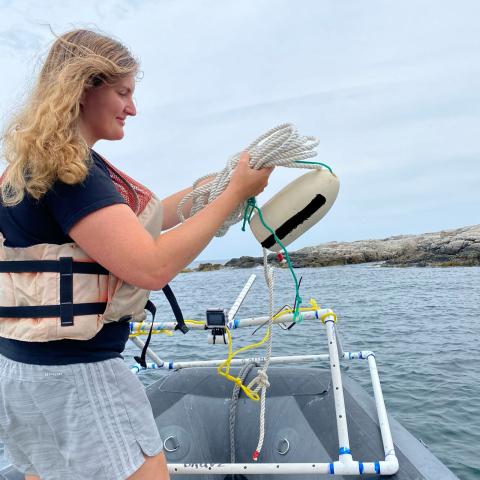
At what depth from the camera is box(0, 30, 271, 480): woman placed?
1289 mm

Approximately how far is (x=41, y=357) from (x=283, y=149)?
105 cm

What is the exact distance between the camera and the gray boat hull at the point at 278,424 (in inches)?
109

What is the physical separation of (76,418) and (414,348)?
8311 mm

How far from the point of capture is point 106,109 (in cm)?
149

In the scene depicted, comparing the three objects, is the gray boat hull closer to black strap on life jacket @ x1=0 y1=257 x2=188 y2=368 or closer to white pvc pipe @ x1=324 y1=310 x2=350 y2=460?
white pvc pipe @ x1=324 y1=310 x2=350 y2=460

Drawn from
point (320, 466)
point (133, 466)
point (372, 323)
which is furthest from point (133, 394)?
point (372, 323)

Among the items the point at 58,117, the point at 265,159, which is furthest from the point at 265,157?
the point at 58,117

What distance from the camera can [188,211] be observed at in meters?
2.11

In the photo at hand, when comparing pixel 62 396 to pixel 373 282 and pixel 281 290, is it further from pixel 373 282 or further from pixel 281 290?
pixel 373 282

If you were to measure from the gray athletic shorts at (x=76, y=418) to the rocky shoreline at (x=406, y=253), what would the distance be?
33.8 m

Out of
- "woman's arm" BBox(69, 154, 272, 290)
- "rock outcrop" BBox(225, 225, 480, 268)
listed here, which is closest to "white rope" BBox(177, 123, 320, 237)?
"woman's arm" BBox(69, 154, 272, 290)

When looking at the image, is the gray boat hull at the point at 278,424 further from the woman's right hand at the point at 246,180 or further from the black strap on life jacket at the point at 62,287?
the woman's right hand at the point at 246,180

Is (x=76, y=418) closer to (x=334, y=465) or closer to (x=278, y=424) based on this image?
(x=334, y=465)

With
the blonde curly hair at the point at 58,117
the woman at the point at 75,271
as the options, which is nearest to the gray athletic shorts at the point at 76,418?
the woman at the point at 75,271
